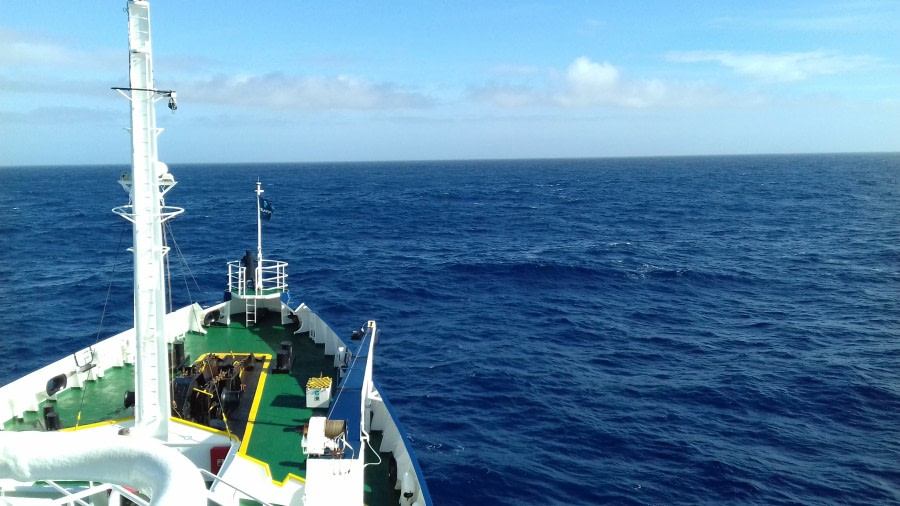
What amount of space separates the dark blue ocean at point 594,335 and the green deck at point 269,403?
7330 mm

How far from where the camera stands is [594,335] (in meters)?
42.2

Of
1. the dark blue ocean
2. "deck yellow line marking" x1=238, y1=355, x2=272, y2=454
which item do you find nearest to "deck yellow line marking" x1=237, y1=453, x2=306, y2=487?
"deck yellow line marking" x1=238, y1=355, x2=272, y2=454

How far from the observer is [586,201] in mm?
136750

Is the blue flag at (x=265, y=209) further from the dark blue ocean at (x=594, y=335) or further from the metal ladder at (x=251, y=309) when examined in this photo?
the dark blue ocean at (x=594, y=335)

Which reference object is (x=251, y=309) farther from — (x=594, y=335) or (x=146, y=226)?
(x=594, y=335)

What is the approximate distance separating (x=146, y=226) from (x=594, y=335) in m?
33.5

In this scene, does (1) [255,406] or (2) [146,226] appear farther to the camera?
(1) [255,406]

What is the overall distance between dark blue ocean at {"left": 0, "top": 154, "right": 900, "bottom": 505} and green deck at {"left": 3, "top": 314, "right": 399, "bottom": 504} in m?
7.33

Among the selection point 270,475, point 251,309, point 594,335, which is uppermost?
point 251,309

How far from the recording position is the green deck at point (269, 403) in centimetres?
1652

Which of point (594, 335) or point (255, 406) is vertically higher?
point (255, 406)

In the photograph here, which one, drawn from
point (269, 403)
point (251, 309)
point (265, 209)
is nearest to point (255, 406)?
point (269, 403)

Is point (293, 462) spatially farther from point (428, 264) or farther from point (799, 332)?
point (428, 264)

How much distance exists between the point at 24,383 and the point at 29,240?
69.9m
